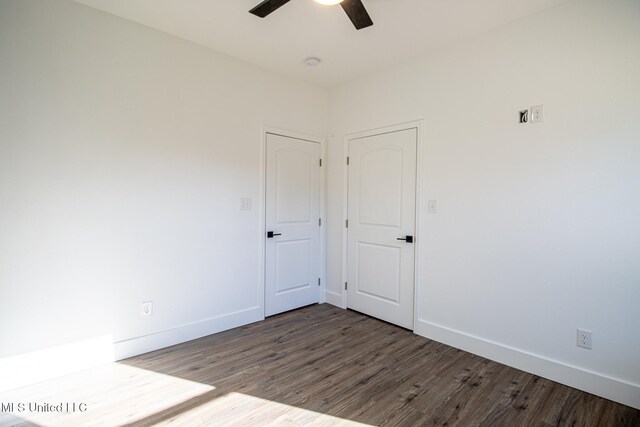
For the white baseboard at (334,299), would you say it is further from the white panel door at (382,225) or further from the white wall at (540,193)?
the white wall at (540,193)

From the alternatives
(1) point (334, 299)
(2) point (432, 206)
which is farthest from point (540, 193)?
(1) point (334, 299)

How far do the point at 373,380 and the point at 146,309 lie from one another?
1.95 meters

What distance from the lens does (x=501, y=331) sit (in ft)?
8.52

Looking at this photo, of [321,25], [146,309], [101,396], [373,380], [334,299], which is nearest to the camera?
[101,396]

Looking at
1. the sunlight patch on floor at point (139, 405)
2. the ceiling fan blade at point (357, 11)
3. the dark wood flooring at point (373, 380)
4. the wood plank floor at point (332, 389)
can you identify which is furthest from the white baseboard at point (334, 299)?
the ceiling fan blade at point (357, 11)

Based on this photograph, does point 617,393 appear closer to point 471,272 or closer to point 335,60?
point 471,272

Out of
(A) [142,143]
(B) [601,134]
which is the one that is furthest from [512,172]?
(A) [142,143]

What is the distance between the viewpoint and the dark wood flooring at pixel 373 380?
194 centimetres

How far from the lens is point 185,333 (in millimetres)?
2926

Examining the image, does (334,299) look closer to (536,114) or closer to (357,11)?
(536,114)

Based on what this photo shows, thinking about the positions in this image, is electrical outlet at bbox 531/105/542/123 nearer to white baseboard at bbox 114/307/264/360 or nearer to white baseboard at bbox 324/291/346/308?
white baseboard at bbox 324/291/346/308

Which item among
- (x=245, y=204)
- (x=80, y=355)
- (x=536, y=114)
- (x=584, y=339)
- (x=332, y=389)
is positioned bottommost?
(x=332, y=389)

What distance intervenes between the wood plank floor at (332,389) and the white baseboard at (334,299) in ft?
2.96

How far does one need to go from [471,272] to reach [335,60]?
95.0 inches
